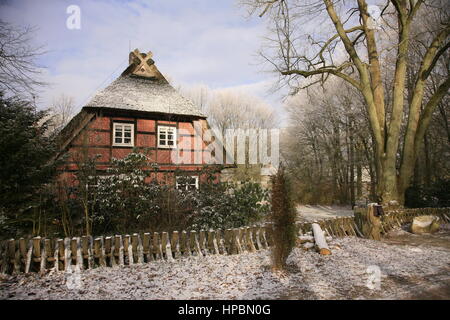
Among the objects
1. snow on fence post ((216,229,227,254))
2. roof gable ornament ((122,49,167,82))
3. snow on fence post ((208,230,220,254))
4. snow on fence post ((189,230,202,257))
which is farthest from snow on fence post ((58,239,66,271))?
roof gable ornament ((122,49,167,82))

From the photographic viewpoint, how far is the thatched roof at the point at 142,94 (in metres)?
13.2

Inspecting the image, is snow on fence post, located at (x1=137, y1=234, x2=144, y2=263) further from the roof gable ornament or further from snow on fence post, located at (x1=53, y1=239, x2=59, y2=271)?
the roof gable ornament

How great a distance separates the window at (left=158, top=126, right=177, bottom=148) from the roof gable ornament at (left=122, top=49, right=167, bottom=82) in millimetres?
3438

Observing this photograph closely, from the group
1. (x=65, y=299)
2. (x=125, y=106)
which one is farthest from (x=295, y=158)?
(x=65, y=299)

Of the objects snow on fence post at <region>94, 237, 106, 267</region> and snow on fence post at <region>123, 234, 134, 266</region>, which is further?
snow on fence post at <region>123, 234, 134, 266</region>

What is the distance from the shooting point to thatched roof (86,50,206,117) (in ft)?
43.3

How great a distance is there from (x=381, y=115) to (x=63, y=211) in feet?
37.4

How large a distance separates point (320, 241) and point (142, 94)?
37.1 feet

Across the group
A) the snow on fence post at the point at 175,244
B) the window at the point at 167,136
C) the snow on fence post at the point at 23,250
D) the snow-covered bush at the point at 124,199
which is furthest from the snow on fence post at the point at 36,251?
the window at the point at 167,136

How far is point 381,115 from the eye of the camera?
36.6 ft

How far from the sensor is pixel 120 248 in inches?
221

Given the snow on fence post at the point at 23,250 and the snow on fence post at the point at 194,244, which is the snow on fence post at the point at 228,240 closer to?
the snow on fence post at the point at 194,244

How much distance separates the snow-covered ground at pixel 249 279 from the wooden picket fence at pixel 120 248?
0.23 meters
